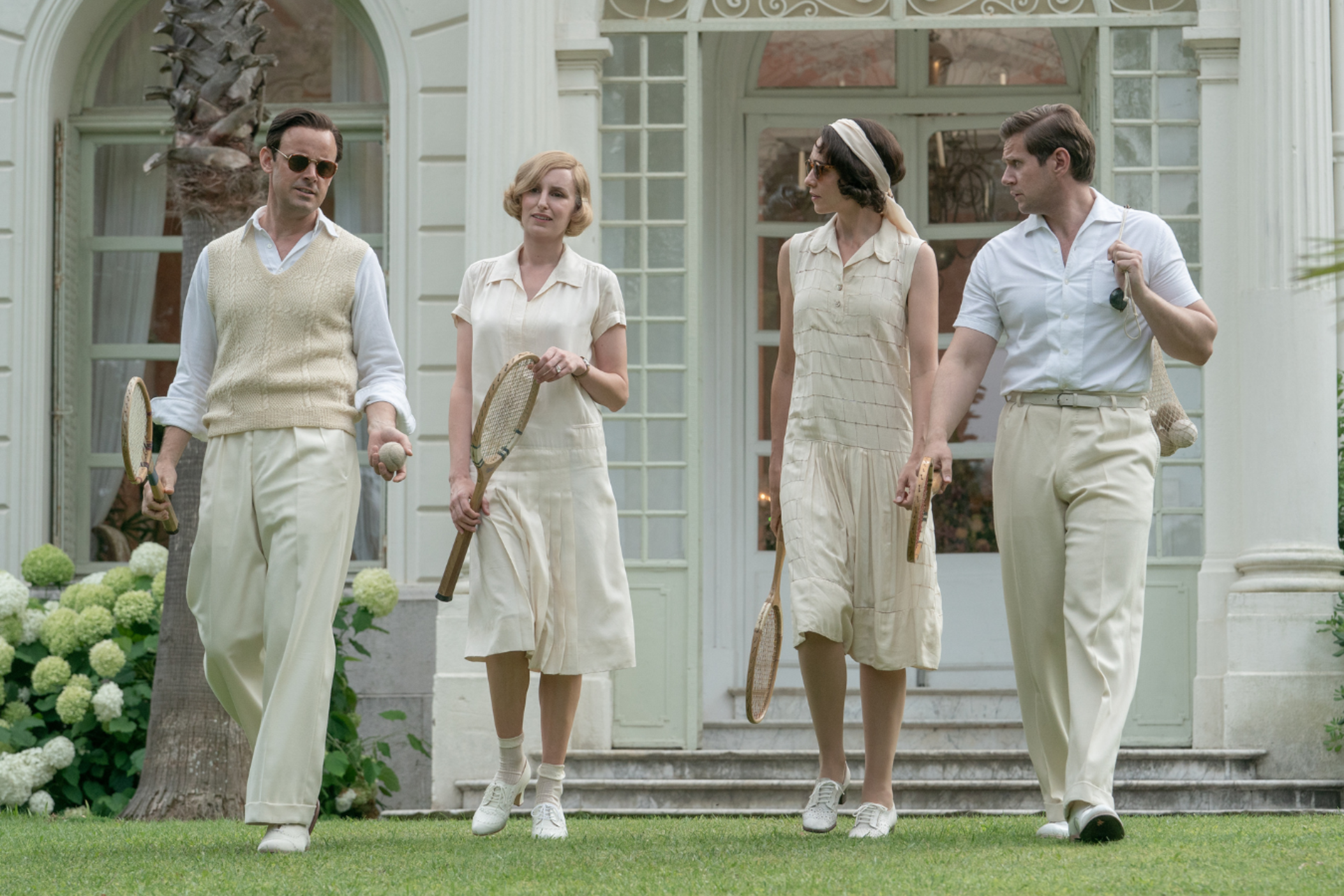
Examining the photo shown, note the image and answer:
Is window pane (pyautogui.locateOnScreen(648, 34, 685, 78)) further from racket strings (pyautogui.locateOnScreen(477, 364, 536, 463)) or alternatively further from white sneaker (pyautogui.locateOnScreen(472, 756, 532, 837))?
white sneaker (pyautogui.locateOnScreen(472, 756, 532, 837))

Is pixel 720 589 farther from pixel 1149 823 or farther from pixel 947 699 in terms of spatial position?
pixel 1149 823

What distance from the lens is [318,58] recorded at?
974 centimetres

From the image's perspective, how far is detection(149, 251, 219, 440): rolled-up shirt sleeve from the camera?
16.2 feet

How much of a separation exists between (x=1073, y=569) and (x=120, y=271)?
684 centimetres

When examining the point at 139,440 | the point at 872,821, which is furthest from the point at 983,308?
the point at 139,440

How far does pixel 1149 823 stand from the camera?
552 centimetres

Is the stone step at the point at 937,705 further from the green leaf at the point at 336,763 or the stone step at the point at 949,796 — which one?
the green leaf at the point at 336,763

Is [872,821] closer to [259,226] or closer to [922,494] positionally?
[922,494]

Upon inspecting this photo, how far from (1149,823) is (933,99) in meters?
5.27

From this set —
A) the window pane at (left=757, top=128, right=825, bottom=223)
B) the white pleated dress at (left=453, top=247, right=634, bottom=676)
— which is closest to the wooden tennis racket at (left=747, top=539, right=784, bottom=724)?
the white pleated dress at (left=453, top=247, right=634, bottom=676)

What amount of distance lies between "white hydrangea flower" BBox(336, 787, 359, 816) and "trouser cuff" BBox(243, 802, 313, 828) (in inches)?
119

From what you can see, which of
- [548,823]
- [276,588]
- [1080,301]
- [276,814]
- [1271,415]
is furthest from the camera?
[1271,415]

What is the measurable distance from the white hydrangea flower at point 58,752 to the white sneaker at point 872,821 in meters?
4.01

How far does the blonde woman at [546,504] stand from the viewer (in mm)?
5211
